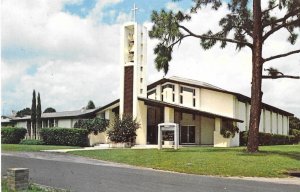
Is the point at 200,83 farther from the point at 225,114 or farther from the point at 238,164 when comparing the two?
the point at 238,164

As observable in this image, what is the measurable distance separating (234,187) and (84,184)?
377 cm

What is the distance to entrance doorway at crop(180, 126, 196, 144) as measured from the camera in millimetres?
34938

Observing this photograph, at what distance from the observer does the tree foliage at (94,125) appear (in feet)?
108

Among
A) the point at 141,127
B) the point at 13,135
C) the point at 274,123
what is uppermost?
the point at 274,123

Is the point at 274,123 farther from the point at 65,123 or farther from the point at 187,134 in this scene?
the point at 65,123

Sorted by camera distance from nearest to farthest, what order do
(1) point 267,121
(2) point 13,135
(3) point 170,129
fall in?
1. (3) point 170,129
2. (2) point 13,135
3. (1) point 267,121

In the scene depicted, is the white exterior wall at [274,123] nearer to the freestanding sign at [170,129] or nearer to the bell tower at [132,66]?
the bell tower at [132,66]

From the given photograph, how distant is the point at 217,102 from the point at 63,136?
1172 cm

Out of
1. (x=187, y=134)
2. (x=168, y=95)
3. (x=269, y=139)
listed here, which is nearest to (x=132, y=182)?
(x=187, y=134)

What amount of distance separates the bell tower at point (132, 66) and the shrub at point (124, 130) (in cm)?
165

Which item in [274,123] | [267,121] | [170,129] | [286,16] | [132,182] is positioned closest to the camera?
[132,182]

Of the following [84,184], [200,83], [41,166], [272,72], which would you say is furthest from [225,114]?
[84,184]

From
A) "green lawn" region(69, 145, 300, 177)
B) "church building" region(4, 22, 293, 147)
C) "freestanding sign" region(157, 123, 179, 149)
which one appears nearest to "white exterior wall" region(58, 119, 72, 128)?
"church building" region(4, 22, 293, 147)

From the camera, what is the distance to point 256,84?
22.3 m
